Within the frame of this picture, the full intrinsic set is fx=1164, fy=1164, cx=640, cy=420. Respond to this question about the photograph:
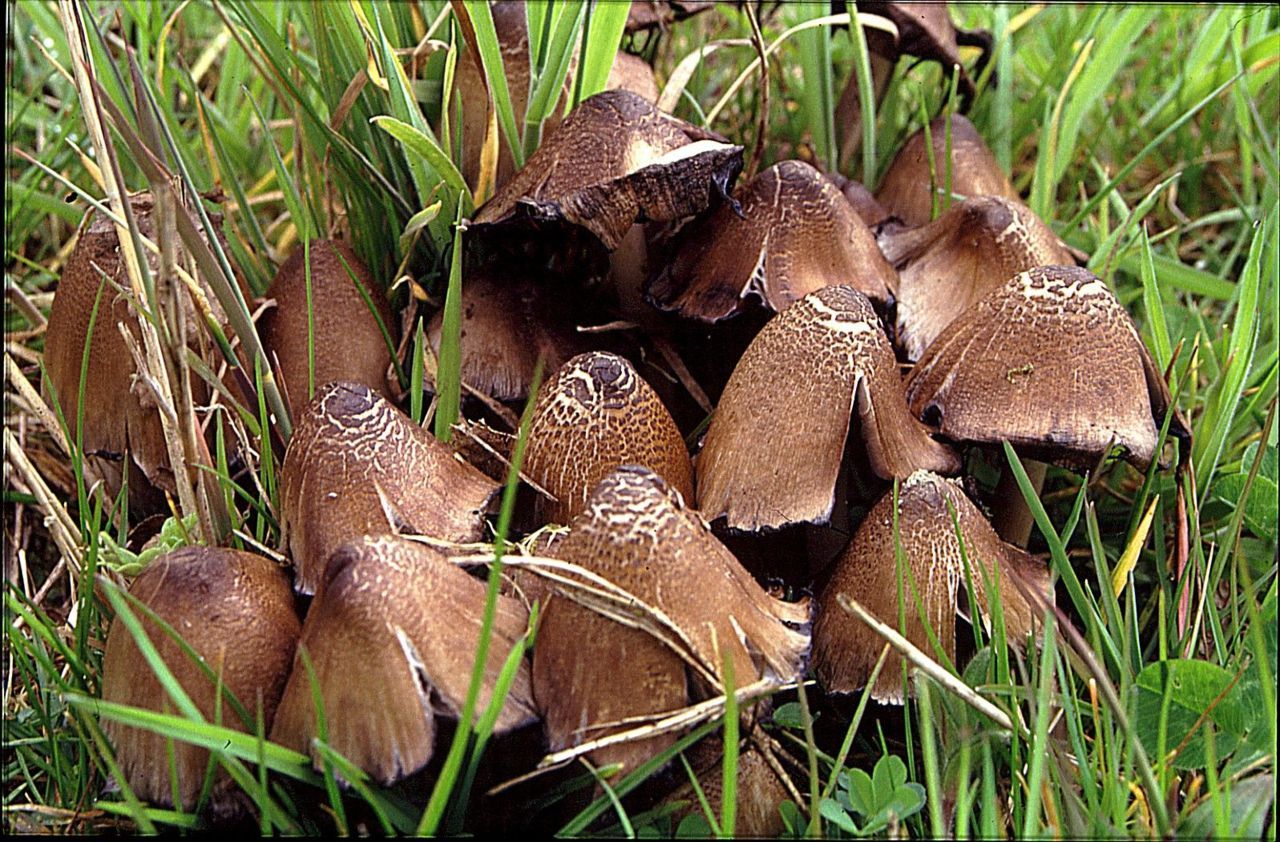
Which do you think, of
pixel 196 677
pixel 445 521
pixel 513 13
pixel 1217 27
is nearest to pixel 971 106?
pixel 1217 27

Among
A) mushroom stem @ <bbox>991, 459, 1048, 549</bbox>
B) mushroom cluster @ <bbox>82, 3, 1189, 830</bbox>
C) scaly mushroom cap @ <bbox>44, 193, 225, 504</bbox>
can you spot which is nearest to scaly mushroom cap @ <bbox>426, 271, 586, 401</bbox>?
mushroom cluster @ <bbox>82, 3, 1189, 830</bbox>

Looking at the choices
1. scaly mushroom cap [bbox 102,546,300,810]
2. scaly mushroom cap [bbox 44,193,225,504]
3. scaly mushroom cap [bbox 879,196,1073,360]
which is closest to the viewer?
scaly mushroom cap [bbox 102,546,300,810]

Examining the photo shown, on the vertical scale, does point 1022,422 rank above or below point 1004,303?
below

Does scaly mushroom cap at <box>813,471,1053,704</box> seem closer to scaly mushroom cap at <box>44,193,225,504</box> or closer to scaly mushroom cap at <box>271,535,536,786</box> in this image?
scaly mushroom cap at <box>271,535,536,786</box>

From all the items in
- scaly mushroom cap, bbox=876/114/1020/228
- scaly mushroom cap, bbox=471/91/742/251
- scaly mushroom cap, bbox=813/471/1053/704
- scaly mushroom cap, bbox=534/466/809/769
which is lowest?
scaly mushroom cap, bbox=813/471/1053/704

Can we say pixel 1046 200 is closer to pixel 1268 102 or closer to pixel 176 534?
pixel 1268 102

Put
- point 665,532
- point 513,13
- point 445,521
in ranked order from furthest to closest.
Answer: point 513,13 → point 445,521 → point 665,532
